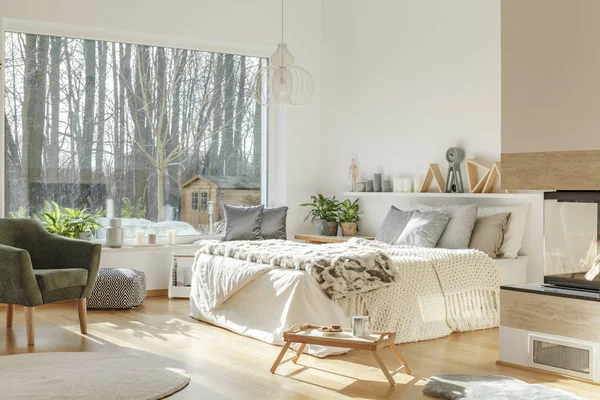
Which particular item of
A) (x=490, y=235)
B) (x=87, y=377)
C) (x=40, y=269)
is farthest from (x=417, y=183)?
(x=87, y=377)

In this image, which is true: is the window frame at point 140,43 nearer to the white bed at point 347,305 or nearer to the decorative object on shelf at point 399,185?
the decorative object on shelf at point 399,185

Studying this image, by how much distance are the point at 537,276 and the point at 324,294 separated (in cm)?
232

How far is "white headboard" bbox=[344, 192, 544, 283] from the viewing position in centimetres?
664

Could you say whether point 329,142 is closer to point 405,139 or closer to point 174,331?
point 405,139

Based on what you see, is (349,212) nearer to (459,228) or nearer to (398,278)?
(459,228)

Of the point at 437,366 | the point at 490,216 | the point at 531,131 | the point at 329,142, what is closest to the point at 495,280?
the point at 490,216

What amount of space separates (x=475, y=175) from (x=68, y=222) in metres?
3.67

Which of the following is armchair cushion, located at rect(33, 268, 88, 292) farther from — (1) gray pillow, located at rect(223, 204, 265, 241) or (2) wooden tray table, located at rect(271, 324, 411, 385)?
(1) gray pillow, located at rect(223, 204, 265, 241)

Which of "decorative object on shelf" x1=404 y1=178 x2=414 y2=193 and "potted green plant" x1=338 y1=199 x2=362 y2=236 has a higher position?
"decorative object on shelf" x1=404 y1=178 x2=414 y2=193

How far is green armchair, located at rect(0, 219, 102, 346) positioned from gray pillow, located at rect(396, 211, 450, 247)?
2.48 metres

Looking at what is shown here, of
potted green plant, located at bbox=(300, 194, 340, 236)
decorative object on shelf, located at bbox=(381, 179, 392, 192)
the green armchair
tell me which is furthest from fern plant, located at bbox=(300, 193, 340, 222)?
the green armchair

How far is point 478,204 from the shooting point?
709 cm

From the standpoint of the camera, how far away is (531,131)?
13.8 feet

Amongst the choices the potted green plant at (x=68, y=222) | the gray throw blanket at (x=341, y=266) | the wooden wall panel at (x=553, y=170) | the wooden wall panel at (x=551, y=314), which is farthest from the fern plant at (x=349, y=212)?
the wooden wall panel at (x=553, y=170)
